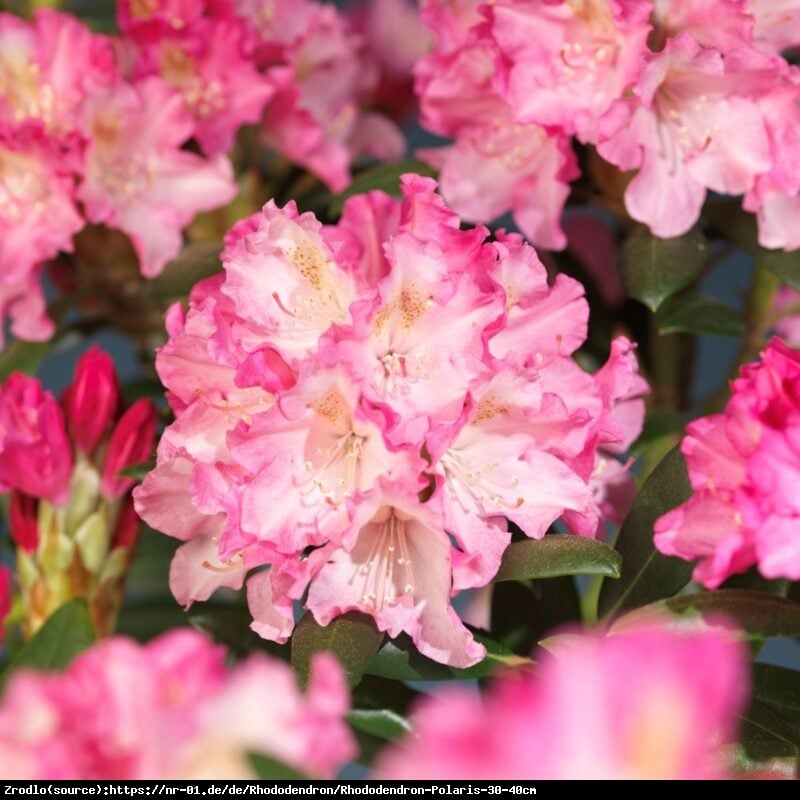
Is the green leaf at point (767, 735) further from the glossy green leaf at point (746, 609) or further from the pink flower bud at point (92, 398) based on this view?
the pink flower bud at point (92, 398)

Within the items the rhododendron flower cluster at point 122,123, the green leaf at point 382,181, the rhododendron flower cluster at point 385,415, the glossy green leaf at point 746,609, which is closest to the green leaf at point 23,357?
the rhododendron flower cluster at point 122,123

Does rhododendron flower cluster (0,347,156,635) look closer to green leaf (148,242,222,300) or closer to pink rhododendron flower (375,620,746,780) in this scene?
green leaf (148,242,222,300)

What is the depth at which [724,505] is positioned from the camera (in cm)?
73

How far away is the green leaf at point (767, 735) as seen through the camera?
78 centimetres

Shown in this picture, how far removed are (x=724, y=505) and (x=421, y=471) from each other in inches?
6.4

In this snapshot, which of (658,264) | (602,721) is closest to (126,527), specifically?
(658,264)

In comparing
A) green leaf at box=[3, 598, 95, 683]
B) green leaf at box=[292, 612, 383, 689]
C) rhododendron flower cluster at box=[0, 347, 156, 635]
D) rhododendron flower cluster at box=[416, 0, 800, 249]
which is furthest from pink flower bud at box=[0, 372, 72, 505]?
rhododendron flower cluster at box=[416, 0, 800, 249]

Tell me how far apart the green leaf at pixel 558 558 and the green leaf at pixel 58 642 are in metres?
0.26

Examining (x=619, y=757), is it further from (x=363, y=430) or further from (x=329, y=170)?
(x=329, y=170)

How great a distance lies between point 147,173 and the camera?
1.12 meters

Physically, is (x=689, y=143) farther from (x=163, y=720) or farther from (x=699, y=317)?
(x=163, y=720)

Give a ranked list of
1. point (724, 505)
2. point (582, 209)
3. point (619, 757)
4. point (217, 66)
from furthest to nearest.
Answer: point (582, 209) → point (217, 66) → point (724, 505) → point (619, 757)
